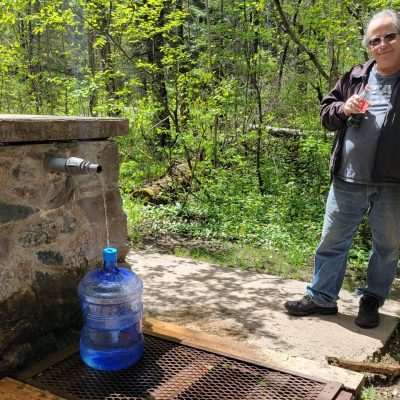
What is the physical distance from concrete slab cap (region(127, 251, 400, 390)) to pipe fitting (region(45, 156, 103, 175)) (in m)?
1.16

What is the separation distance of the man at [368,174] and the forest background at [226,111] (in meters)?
1.96

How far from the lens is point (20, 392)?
6.57 ft

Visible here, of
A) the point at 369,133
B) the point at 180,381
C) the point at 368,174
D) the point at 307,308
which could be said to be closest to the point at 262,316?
the point at 307,308

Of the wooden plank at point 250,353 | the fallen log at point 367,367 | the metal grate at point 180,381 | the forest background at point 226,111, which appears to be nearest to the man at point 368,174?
the fallen log at point 367,367

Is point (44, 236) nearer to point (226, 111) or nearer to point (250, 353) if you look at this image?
point (250, 353)

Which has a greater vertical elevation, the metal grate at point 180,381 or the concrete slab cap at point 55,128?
the concrete slab cap at point 55,128

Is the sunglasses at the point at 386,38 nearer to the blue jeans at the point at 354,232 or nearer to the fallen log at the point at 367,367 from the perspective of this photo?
the blue jeans at the point at 354,232

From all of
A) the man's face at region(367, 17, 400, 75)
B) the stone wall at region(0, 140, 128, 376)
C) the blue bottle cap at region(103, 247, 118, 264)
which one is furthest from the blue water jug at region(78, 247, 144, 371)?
the man's face at region(367, 17, 400, 75)

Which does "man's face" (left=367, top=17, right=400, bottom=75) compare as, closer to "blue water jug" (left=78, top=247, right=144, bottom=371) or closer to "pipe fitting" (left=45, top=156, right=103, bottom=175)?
"pipe fitting" (left=45, top=156, right=103, bottom=175)

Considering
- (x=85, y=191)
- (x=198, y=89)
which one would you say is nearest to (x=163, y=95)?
(x=198, y=89)

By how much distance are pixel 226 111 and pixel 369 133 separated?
4.04m

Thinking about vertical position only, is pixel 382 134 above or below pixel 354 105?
below

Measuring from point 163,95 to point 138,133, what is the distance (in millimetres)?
669

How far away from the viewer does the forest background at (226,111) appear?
18.4ft
